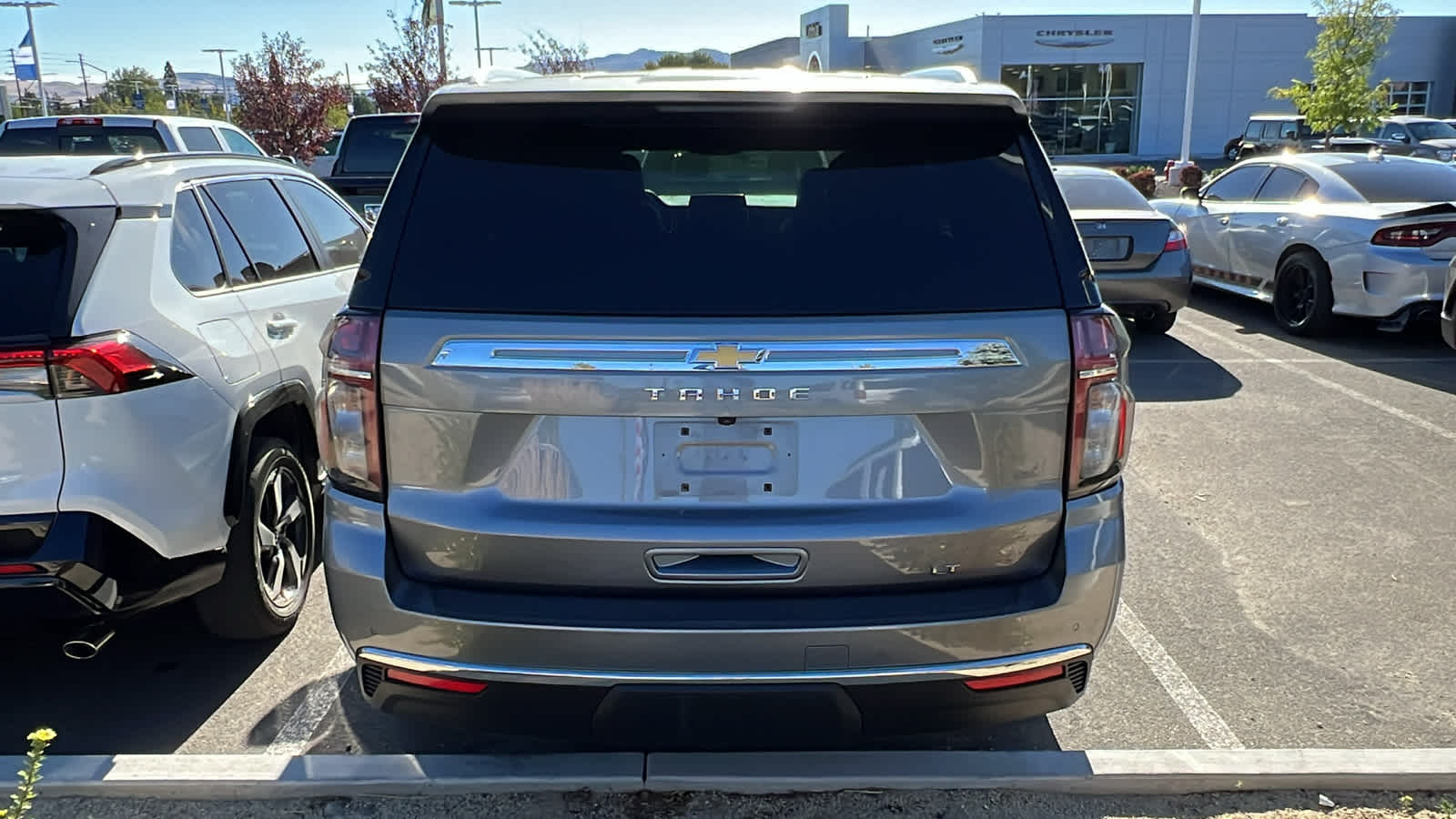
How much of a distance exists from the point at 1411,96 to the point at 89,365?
56.3 meters

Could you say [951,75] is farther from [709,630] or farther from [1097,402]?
[709,630]

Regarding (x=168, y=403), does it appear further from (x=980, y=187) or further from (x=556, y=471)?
(x=980, y=187)

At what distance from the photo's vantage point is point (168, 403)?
333 centimetres

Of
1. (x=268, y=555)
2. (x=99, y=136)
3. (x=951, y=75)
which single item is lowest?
(x=268, y=555)

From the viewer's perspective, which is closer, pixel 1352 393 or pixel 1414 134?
pixel 1352 393

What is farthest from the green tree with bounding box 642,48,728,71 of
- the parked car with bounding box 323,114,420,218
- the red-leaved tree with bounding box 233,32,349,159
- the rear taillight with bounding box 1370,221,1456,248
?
the rear taillight with bounding box 1370,221,1456,248

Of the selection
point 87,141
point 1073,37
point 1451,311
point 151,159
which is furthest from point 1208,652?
point 1073,37

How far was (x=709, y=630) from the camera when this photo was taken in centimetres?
253

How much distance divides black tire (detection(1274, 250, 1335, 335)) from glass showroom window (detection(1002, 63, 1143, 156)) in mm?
36994

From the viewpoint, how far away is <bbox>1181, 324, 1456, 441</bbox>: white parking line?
22.8 ft

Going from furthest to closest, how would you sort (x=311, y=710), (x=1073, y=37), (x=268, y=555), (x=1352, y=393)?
1. (x=1073, y=37)
2. (x=1352, y=393)
3. (x=268, y=555)
4. (x=311, y=710)

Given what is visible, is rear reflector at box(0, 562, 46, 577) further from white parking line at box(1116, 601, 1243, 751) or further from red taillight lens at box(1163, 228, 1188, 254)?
red taillight lens at box(1163, 228, 1188, 254)

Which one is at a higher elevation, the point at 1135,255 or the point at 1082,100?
the point at 1082,100

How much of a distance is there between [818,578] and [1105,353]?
870 mm
